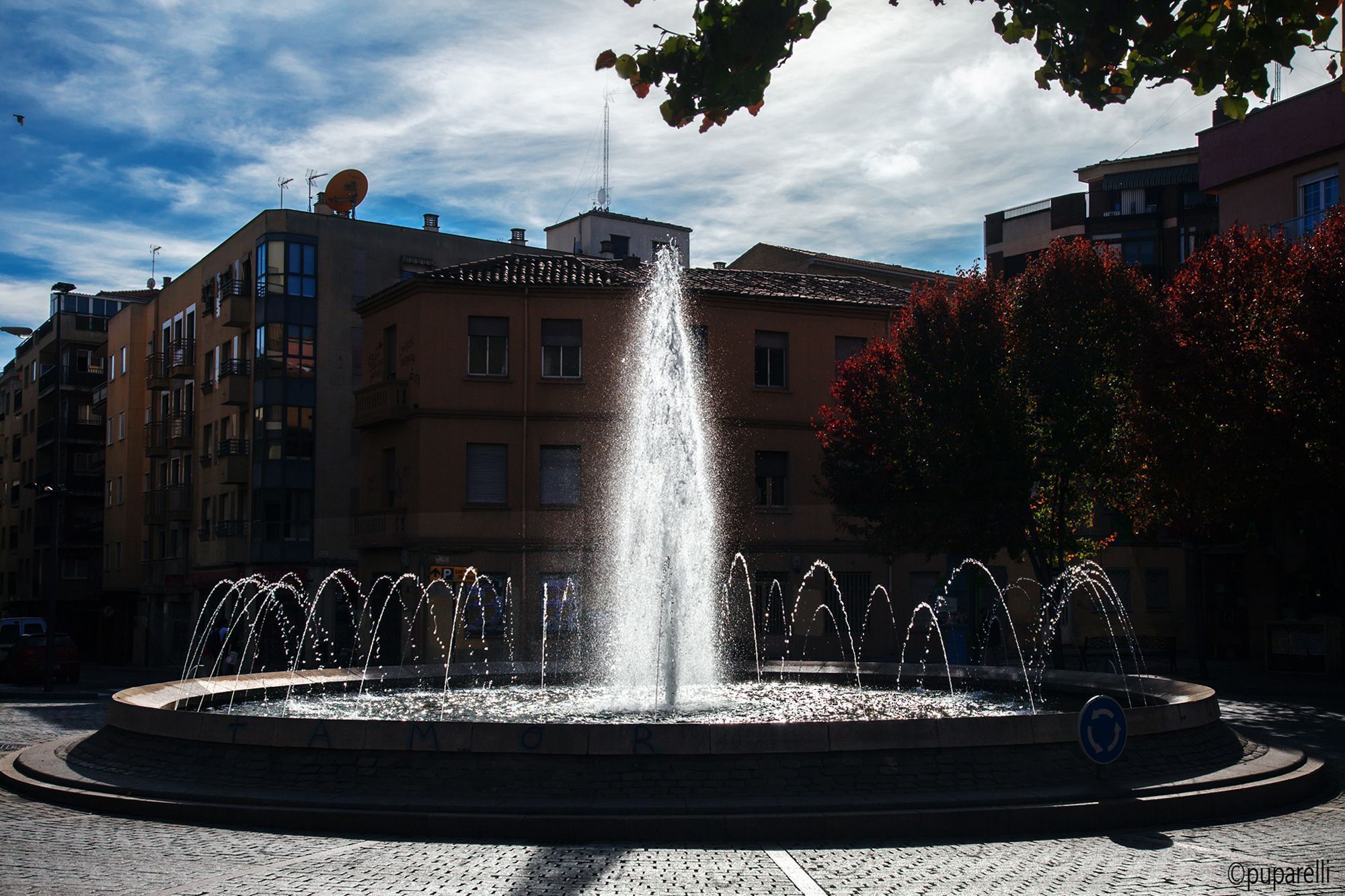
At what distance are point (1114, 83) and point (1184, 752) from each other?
7.33m

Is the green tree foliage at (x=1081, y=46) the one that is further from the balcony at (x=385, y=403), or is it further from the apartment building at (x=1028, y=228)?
the apartment building at (x=1028, y=228)

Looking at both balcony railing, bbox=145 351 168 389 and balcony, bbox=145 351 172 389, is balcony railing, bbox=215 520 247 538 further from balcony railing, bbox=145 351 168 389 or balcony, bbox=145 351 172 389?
balcony railing, bbox=145 351 168 389

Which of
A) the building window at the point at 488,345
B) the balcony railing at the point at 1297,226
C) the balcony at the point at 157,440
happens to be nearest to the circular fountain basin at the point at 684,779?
the balcony railing at the point at 1297,226

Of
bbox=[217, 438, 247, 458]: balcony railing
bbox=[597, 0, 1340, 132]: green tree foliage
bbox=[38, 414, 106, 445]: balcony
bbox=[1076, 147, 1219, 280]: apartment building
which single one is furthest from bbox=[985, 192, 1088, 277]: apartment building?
bbox=[597, 0, 1340, 132]: green tree foliage

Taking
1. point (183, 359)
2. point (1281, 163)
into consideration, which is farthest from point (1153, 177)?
point (183, 359)

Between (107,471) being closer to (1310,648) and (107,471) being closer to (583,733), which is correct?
(1310,648)

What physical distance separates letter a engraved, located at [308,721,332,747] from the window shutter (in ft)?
81.9

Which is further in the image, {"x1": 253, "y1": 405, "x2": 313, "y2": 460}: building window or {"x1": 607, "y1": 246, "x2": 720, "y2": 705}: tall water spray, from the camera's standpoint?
{"x1": 253, "y1": 405, "x2": 313, "y2": 460}: building window

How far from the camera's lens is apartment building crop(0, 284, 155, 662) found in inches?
2618

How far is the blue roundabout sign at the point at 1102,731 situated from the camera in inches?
420

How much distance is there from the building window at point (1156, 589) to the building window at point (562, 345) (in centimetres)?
2138

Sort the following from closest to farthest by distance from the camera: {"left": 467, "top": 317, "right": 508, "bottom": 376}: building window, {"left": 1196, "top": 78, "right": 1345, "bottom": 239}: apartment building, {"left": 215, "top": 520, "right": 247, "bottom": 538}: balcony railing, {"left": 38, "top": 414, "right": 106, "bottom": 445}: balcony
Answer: {"left": 1196, "top": 78, "right": 1345, "bottom": 239}: apartment building, {"left": 467, "top": 317, "right": 508, "bottom": 376}: building window, {"left": 215, "top": 520, "right": 247, "bottom": 538}: balcony railing, {"left": 38, "top": 414, "right": 106, "bottom": 445}: balcony

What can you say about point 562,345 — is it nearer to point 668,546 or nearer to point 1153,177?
point 668,546

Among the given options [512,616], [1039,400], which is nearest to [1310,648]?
[1039,400]
